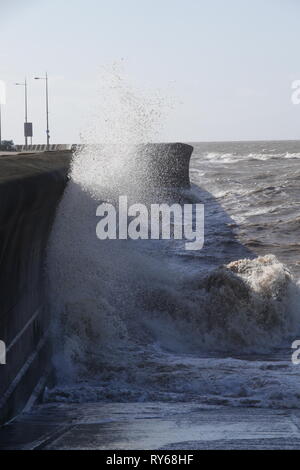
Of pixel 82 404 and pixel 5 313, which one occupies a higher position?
pixel 5 313

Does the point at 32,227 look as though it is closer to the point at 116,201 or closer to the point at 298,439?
the point at 298,439

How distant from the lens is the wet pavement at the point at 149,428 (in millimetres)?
6363

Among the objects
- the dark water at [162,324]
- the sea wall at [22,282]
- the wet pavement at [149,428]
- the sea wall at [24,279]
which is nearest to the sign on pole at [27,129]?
the dark water at [162,324]

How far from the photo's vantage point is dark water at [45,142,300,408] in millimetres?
9273

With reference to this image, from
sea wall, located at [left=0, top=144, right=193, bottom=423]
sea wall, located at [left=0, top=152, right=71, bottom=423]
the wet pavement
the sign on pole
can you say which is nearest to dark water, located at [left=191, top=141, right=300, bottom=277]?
the sign on pole

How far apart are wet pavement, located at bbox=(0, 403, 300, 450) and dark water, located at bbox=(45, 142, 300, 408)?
59 centimetres

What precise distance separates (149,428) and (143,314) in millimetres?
6312

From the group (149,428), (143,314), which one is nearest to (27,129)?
(143,314)

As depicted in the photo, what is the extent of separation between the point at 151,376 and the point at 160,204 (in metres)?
19.4

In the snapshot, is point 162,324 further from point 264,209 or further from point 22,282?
point 264,209

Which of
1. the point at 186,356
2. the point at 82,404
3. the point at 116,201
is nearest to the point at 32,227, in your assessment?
the point at 82,404

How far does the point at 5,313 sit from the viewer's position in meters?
7.34

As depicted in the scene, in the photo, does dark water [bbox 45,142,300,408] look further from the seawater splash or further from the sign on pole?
the sign on pole

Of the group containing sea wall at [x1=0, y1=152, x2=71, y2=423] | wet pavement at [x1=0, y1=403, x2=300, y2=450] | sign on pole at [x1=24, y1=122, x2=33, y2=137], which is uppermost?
sign on pole at [x1=24, y1=122, x2=33, y2=137]
